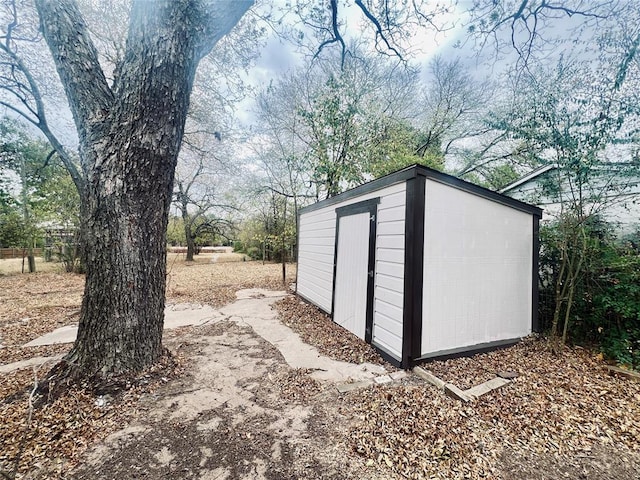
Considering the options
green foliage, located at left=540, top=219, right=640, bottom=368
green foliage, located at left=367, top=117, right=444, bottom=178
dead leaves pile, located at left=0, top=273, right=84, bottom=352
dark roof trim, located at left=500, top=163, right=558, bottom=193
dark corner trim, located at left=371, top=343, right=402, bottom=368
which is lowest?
dead leaves pile, located at left=0, top=273, right=84, bottom=352

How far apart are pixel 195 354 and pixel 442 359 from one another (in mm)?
2913

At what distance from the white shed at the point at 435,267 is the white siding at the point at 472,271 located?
12mm

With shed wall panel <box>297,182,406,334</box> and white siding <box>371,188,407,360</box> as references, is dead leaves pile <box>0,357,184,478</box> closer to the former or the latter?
white siding <box>371,188,407,360</box>

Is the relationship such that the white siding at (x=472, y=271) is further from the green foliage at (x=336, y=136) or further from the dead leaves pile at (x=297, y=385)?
the green foliage at (x=336, y=136)

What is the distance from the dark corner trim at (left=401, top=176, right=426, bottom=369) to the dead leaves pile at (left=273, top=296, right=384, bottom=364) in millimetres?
440

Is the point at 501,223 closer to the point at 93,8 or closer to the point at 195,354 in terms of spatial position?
the point at 195,354

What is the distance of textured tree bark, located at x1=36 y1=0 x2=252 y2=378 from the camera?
2.30 metres

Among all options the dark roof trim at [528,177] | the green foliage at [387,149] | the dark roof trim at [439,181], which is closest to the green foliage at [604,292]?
the dark roof trim at [439,181]

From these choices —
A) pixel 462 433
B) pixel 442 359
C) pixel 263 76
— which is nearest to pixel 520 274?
pixel 442 359

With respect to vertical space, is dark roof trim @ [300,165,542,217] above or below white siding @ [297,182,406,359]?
above

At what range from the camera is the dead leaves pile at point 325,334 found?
10.5 ft

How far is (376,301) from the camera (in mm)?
3332

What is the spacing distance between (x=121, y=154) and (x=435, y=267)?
130 inches

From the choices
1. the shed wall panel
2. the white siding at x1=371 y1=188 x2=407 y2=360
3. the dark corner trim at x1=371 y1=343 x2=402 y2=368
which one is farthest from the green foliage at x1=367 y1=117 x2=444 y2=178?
the dark corner trim at x1=371 y1=343 x2=402 y2=368
